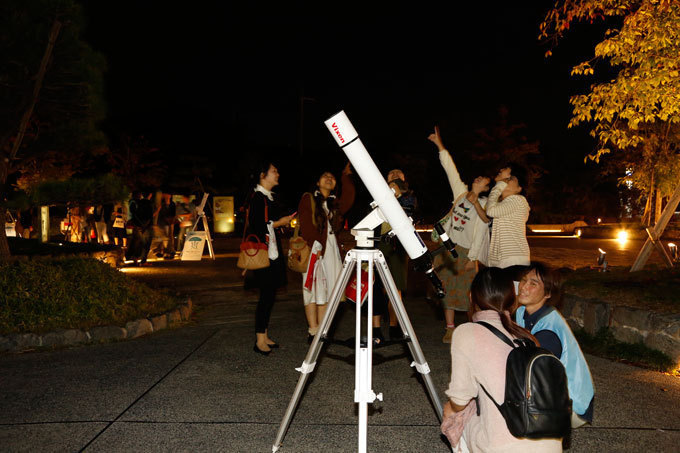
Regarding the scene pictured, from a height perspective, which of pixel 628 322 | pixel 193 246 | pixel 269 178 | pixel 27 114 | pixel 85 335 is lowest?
pixel 85 335

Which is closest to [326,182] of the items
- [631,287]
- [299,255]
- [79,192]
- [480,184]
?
[299,255]

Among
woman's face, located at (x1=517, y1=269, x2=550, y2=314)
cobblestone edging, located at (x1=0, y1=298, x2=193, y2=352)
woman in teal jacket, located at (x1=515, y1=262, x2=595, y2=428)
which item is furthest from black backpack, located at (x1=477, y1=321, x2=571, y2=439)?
cobblestone edging, located at (x1=0, y1=298, x2=193, y2=352)

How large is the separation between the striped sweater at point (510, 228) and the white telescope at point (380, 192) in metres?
2.43

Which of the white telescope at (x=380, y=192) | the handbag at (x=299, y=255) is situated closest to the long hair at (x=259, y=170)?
the handbag at (x=299, y=255)

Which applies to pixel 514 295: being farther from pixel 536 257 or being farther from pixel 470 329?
pixel 536 257

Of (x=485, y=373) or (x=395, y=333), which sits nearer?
(x=485, y=373)

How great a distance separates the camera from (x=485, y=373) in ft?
7.48

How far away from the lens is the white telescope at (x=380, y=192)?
278 centimetres

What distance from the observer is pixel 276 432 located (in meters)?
3.53

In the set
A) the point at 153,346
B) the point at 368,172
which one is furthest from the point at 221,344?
the point at 368,172

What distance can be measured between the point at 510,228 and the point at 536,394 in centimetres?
309

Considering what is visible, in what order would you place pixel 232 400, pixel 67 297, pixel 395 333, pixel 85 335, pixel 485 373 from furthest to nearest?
pixel 67 297, pixel 395 333, pixel 85 335, pixel 232 400, pixel 485 373

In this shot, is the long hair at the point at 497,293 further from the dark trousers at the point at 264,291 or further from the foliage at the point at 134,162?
the foliage at the point at 134,162

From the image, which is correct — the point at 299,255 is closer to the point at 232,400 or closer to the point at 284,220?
the point at 284,220
